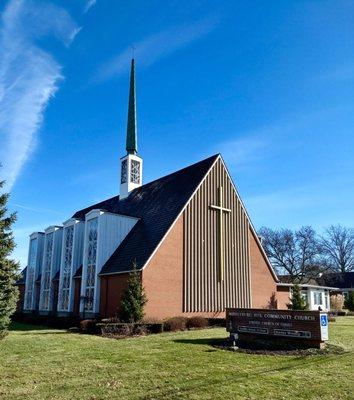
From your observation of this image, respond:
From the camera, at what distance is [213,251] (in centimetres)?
2700

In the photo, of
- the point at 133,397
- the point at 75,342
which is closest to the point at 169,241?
the point at 75,342

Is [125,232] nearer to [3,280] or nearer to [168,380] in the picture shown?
[3,280]

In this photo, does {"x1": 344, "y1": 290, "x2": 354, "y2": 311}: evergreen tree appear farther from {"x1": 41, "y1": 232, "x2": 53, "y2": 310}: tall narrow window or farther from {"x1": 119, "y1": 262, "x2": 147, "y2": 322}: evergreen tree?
{"x1": 119, "y1": 262, "x2": 147, "y2": 322}: evergreen tree

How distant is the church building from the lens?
24359 mm

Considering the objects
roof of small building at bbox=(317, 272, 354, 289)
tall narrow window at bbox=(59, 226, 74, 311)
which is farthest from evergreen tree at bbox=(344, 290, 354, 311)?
tall narrow window at bbox=(59, 226, 74, 311)

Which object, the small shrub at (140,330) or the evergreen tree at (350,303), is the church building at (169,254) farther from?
the evergreen tree at (350,303)

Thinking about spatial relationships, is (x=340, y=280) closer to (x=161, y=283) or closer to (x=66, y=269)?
(x=66, y=269)

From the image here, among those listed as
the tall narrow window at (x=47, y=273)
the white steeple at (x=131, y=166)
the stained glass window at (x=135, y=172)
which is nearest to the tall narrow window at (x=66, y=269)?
the tall narrow window at (x=47, y=273)

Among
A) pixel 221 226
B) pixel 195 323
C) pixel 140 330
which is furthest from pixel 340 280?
pixel 140 330

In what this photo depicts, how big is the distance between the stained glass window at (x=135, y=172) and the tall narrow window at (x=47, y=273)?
319 inches

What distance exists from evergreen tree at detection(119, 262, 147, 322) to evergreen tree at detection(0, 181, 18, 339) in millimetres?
6776

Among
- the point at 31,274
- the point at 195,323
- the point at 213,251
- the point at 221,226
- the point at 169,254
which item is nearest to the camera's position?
the point at 195,323

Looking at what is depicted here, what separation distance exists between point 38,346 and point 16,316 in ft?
61.9

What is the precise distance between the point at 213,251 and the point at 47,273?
46.9 ft
